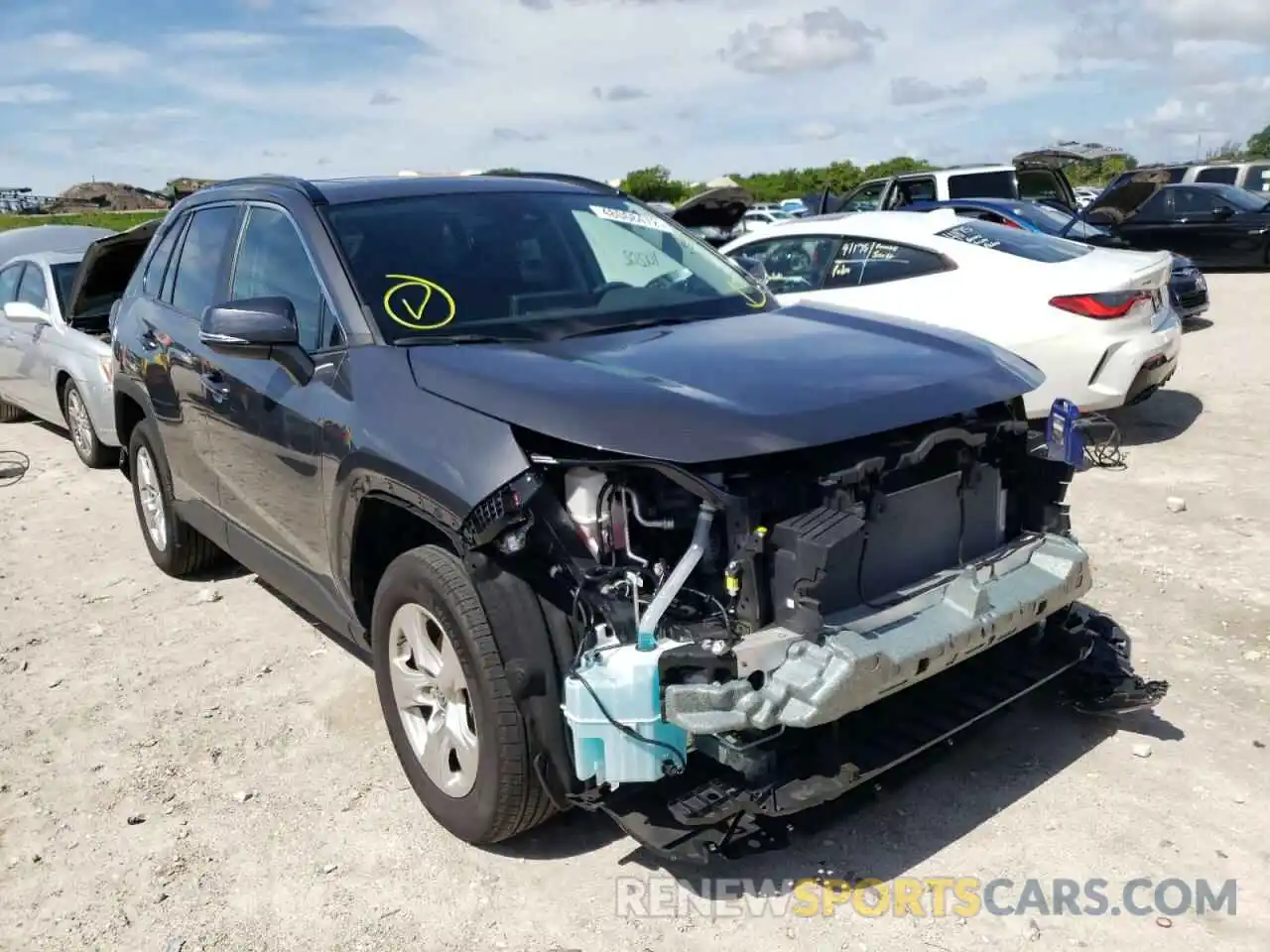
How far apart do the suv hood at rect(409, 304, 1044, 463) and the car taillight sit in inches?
135

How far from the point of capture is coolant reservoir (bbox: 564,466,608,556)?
2.87 m

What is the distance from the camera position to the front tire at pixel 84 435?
26.8ft

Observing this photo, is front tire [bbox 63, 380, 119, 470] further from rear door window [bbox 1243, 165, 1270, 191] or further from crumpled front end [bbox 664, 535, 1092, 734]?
rear door window [bbox 1243, 165, 1270, 191]

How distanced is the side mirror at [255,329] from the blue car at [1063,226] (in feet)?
24.4

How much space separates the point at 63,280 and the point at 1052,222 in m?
10.0

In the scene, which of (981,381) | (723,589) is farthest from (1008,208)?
(723,589)

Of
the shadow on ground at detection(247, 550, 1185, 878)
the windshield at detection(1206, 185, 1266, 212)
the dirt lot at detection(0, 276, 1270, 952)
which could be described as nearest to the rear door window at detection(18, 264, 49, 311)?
the dirt lot at detection(0, 276, 1270, 952)

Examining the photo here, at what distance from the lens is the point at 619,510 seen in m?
2.88

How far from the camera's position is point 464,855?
3.23 meters

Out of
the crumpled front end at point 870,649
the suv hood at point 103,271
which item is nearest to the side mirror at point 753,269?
the crumpled front end at point 870,649

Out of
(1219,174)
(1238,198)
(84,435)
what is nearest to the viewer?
Result: (84,435)

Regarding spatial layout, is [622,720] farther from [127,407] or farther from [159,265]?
[127,407]

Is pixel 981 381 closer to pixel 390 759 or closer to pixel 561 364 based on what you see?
pixel 561 364

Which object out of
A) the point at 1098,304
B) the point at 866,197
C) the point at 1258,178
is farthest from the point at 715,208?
the point at 1258,178
